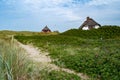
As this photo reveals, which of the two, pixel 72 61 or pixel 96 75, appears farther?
pixel 72 61

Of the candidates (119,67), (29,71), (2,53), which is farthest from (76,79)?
(2,53)

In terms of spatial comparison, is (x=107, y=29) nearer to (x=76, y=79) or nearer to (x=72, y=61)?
(x=72, y=61)

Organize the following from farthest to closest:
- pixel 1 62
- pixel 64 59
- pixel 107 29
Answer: pixel 107 29 < pixel 64 59 < pixel 1 62

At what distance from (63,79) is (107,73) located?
175cm

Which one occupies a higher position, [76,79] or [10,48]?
[10,48]

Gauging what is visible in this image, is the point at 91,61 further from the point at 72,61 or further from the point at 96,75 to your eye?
the point at 96,75

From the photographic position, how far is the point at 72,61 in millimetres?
13422

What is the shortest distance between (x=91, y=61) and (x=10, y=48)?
19.3ft

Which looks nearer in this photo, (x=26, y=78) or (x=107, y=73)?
(x=26, y=78)

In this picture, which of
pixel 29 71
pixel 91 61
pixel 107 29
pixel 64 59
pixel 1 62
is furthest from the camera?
pixel 107 29

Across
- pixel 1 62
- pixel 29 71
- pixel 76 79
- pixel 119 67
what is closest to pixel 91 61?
pixel 119 67

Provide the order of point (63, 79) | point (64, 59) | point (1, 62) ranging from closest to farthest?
point (1, 62)
point (63, 79)
point (64, 59)

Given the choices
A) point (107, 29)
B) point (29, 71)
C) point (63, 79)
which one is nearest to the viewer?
point (29, 71)

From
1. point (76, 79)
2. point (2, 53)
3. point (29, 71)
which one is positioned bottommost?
point (76, 79)
